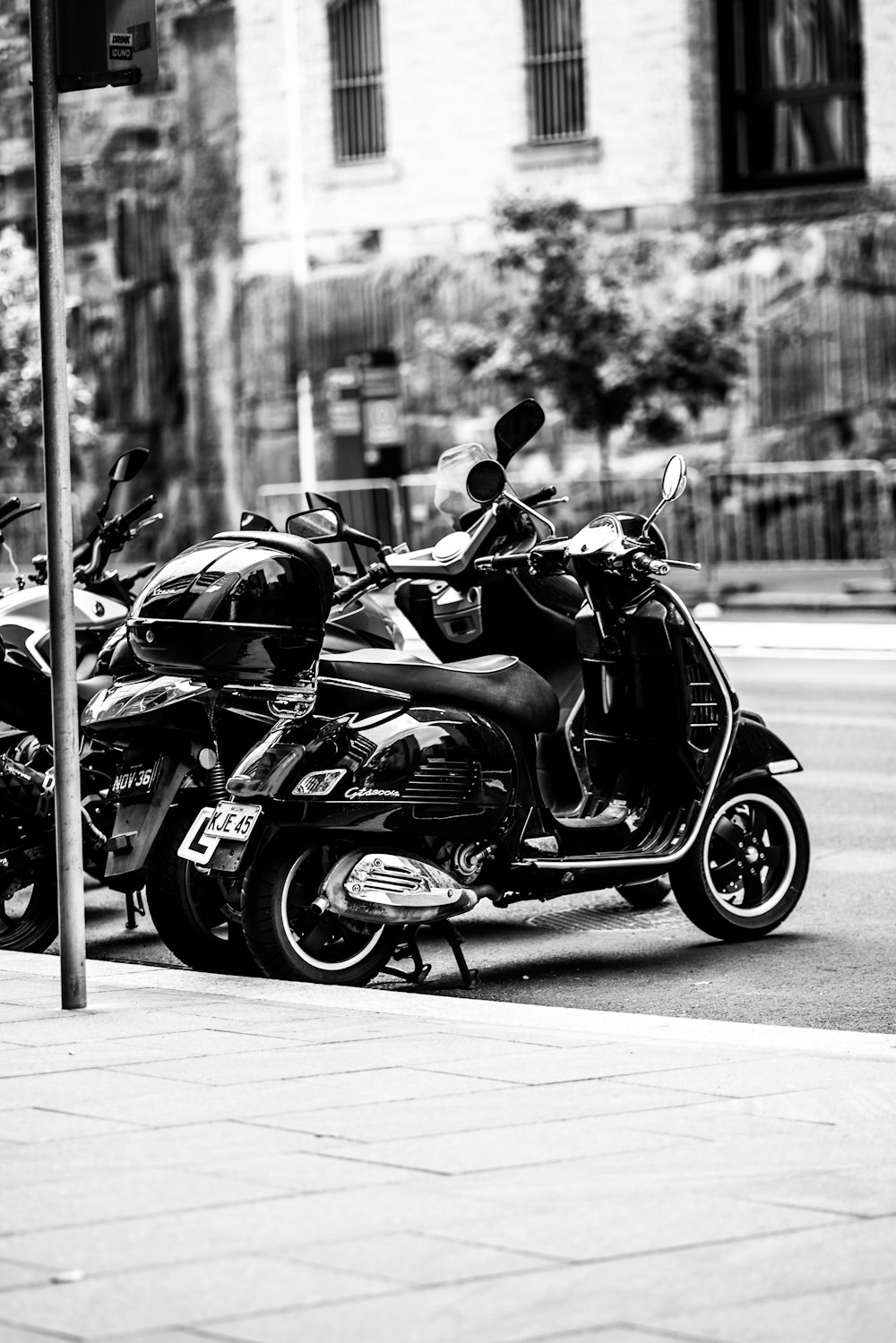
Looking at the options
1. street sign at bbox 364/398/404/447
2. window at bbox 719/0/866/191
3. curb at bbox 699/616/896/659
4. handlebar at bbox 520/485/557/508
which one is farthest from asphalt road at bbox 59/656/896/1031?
street sign at bbox 364/398/404/447

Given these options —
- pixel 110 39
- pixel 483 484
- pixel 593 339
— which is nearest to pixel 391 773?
pixel 483 484

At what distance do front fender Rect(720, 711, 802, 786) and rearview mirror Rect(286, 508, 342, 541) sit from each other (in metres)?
1.51

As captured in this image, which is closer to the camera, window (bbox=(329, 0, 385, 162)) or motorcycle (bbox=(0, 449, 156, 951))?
motorcycle (bbox=(0, 449, 156, 951))

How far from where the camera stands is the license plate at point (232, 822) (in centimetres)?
706

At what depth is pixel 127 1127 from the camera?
5039mm

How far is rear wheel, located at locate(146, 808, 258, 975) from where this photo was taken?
7352mm

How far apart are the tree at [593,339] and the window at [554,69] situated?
12.8 ft

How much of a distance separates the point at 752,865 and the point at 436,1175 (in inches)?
149

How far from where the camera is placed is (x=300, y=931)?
718 centimetres

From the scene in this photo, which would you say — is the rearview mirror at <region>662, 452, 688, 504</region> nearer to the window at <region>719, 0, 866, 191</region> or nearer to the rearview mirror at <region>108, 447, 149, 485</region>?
the rearview mirror at <region>108, 447, 149, 485</region>

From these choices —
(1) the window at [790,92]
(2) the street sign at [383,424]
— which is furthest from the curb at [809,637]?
(2) the street sign at [383,424]

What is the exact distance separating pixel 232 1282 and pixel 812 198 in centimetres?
2535

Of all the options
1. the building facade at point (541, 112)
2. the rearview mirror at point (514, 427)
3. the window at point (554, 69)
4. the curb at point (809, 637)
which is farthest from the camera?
the window at point (554, 69)

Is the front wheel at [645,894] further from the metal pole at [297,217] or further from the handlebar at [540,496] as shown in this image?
the metal pole at [297,217]
